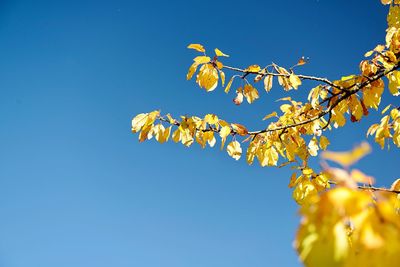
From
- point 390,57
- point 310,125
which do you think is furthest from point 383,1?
point 310,125

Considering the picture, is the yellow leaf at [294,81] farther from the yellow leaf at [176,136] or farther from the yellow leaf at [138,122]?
the yellow leaf at [138,122]

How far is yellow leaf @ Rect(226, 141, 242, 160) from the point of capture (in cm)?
213

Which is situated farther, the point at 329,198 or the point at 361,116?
the point at 361,116

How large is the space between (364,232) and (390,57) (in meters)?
1.94

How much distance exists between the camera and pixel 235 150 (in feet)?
7.00

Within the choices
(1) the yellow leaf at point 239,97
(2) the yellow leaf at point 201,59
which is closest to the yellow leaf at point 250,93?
(1) the yellow leaf at point 239,97

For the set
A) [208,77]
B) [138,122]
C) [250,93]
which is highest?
[250,93]

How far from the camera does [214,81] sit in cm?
207

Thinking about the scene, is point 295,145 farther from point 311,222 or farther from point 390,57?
point 311,222

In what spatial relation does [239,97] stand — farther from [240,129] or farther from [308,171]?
[308,171]

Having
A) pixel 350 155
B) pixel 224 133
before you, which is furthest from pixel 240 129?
pixel 350 155

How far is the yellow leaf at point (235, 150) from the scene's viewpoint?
2131mm

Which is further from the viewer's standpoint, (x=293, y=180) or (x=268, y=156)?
(x=268, y=156)

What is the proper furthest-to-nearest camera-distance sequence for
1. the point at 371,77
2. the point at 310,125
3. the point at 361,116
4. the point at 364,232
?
the point at 310,125
the point at 361,116
the point at 371,77
the point at 364,232
